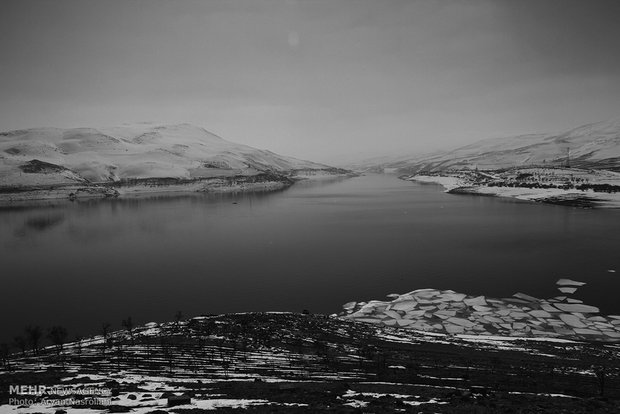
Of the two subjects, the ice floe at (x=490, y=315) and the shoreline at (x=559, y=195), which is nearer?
the ice floe at (x=490, y=315)

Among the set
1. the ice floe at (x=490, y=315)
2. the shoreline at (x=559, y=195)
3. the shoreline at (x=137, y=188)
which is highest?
the shoreline at (x=137, y=188)

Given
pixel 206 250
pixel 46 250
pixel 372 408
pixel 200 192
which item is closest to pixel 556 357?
pixel 372 408

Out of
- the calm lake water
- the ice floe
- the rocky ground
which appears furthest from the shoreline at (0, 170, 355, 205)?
the ice floe

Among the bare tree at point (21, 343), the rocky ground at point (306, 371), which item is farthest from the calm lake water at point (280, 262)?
the rocky ground at point (306, 371)

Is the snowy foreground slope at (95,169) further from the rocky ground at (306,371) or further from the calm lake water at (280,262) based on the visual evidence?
the rocky ground at (306,371)

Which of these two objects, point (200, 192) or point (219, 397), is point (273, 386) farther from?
point (200, 192)

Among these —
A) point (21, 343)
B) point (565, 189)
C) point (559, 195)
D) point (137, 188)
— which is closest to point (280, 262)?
point (21, 343)

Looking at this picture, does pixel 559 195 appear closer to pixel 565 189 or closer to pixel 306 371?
pixel 565 189

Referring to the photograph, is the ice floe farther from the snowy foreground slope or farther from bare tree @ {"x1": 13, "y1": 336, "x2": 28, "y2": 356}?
the snowy foreground slope
